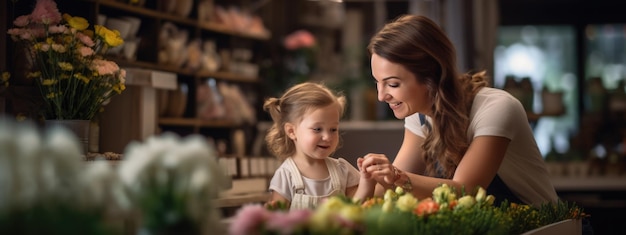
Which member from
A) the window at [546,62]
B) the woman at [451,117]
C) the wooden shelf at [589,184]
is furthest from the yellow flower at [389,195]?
the window at [546,62]

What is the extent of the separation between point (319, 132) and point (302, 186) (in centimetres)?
16

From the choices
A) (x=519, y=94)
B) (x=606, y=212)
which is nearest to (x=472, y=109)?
(x=519, y=94)

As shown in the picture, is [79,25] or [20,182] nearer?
[20,182]

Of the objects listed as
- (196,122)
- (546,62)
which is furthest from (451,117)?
(546,62)

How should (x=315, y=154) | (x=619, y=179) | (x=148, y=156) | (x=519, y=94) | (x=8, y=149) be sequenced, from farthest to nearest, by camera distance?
1. (x=619, y=179)
2. (x=519, y=94)
3. (x=315, y=154)
4. (x=148, y=156)
5. (x=8, y=149)

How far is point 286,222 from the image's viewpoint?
1388mm

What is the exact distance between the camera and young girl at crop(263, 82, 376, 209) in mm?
2779

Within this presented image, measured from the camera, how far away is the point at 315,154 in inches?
110

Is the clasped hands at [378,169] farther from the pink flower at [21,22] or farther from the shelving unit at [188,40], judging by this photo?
the shelving unit at [188,40]

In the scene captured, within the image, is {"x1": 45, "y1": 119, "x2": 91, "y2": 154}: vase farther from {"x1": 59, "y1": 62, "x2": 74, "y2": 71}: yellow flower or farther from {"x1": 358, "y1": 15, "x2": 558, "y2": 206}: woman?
{"x1": 358, "y1": 15, "x2": 558, "y2": 206}: woman

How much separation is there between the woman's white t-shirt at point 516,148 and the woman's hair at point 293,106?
42cm

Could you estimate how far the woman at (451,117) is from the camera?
9.18 ft

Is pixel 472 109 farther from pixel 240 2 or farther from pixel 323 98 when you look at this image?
pixel 240 2

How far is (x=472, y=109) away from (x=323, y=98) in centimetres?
48
